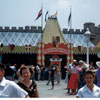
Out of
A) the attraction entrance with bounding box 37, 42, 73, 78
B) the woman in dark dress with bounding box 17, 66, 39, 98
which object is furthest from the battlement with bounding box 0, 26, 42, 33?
the woman in dark dress with bounding box 17, 66, 39, 98

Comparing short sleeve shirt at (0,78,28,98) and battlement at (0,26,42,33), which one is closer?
short sleeve shirt at (0,78,28,98)

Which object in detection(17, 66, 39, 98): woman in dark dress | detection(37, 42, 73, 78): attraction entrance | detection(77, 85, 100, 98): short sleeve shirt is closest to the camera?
detection(77, 85, 100, 98): short sleeve shirt

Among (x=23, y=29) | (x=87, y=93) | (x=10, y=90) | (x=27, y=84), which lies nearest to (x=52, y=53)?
(x=23, y=29)

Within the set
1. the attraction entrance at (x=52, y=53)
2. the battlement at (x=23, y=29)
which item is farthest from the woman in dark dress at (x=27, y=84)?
the battlement at (x=23, y=29)

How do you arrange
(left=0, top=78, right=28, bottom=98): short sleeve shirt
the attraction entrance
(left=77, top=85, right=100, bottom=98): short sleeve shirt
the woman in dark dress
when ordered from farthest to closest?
the attraction entrance, the woman in dark dress, (left=77, top=85, right=100, bottom=98): short sleeve shirt, (left=0, top=78, right=28, bottom=98): short sleeve shirt

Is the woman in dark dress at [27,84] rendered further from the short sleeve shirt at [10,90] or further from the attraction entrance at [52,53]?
the attraction entrance at [52,53]

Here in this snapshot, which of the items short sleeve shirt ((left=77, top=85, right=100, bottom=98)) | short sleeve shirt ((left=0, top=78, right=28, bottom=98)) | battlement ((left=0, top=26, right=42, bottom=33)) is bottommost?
short sleeve shirt ((left=77, top=85, right=100, bottom=98))

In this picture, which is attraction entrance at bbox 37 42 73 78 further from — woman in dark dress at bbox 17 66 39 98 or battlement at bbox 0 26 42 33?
woman in dark dress at bbox 17 66 39 98

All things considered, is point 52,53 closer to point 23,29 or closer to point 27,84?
point 23,29

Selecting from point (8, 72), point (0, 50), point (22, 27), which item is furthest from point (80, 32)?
point (8, 72)

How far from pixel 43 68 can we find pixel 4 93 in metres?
18.0

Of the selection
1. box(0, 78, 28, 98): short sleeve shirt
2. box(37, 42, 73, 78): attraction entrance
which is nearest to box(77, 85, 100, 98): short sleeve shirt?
box(0, 78, 28, 98): short sleeve shirt

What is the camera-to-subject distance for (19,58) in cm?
2627

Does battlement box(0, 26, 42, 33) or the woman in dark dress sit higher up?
battlement box(0, 26, 42, 33)
